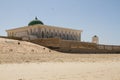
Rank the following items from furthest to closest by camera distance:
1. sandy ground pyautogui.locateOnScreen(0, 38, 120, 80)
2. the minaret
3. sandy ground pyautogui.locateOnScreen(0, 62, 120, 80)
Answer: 1. the minaret
2. sandy ground pyautogui.locateOnScreen(0, 38, 120, 80)
3. sandy ground pyautogui.locateOnScreen(0, 62, 120, 80)

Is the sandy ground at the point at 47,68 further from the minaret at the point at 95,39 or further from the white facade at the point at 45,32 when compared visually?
the minaret at the point at 95,39

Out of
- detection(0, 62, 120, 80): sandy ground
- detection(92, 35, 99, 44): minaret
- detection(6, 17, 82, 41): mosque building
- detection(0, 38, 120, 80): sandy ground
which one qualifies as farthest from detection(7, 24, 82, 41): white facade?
detection(0, 62, 120, 80): sandy ground

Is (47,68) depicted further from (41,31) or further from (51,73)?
(41,31)

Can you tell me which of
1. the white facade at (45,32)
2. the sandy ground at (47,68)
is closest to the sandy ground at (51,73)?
the sandy ground at (47,68)

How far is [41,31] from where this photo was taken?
109 feet

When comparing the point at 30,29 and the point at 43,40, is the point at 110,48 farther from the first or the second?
the point at 30,29

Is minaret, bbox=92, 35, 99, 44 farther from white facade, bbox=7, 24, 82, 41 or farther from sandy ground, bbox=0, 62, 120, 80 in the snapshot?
sandy ground, bbox=0, 62, 120, 80

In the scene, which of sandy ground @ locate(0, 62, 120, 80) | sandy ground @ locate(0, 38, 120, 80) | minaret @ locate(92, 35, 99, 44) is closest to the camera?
sandy ground @ locate(0, 62, 120, 80)

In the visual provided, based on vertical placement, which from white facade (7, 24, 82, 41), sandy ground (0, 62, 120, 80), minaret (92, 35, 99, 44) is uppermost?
white facade (7, 24, 82, 41)

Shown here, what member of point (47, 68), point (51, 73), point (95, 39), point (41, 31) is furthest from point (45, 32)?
point (51, 73)

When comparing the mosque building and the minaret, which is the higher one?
the mosque building

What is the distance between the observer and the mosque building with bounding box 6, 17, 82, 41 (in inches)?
1315

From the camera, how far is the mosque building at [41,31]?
33406 millimetres

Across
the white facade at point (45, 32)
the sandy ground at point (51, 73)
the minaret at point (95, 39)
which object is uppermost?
the white facade at point (45, 32)
